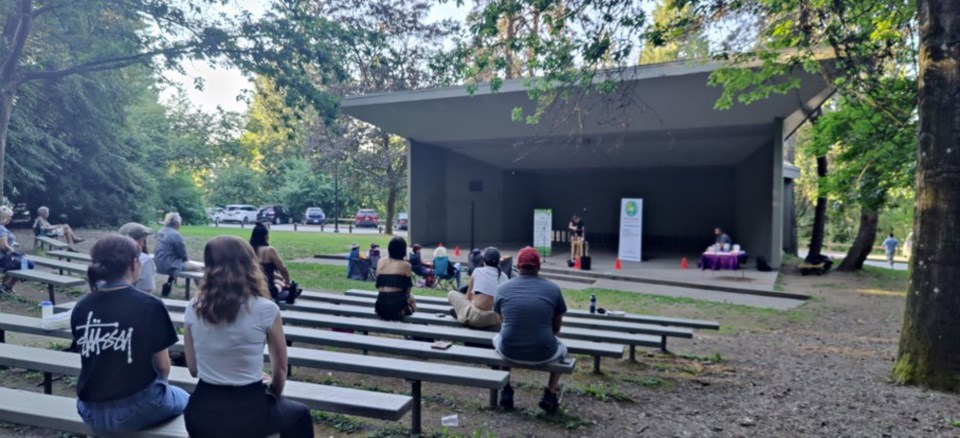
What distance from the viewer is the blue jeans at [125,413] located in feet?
7.29

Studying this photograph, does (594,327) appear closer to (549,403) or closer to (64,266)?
(549,403)

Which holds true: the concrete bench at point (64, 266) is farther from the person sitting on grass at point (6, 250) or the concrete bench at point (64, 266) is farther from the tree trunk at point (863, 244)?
the tree trunk at point (863, 244)

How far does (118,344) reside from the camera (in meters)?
2.13

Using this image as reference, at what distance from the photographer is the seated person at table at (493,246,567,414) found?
3424 millimetres

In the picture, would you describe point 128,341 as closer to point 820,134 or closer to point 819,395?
point 819,395

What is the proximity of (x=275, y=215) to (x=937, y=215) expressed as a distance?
37.1 m

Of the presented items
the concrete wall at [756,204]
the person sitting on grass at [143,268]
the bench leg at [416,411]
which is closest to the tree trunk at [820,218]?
the concrete wall at [756,204]

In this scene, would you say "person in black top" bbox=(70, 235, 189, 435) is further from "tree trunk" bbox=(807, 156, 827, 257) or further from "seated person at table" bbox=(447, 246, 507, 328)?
"tree trunk" bbox=(807, 156, 827, 257)

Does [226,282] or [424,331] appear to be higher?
[226,282]

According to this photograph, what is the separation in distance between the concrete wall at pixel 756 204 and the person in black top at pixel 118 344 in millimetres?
14751

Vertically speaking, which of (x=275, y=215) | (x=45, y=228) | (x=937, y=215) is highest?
(x=937, y=215)

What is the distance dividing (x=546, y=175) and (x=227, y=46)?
1662cm

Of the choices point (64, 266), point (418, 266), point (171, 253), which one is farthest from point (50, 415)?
point (418, 266)

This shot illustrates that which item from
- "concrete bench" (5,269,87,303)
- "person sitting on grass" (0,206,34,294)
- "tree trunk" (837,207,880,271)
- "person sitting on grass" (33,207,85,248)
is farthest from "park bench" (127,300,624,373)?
"tree trunk" (837,207,880,271)
